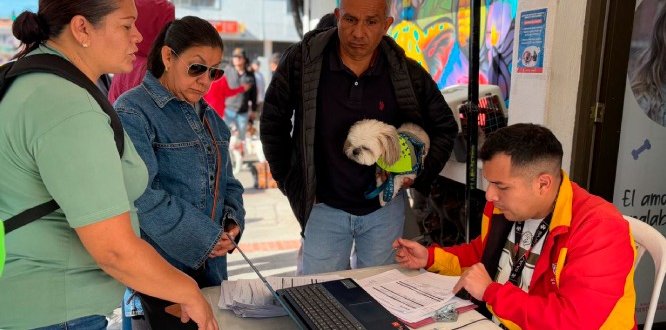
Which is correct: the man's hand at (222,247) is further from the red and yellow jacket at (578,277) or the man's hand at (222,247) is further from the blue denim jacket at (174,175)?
the red and yellow jacket at (578,277)

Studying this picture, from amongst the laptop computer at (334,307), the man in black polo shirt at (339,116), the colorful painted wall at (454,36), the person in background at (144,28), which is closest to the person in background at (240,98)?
the colorful painted wall at (454,36)

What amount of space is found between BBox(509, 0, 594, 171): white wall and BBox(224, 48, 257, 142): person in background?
5772mm

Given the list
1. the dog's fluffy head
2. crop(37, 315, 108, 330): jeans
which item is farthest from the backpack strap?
the dog's fluffy head

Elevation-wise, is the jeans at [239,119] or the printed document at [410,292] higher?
the printed document at [410,292]

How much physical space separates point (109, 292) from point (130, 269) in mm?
147

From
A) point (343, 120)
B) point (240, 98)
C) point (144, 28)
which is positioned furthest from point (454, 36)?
point (240, 98)

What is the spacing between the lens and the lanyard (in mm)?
1422

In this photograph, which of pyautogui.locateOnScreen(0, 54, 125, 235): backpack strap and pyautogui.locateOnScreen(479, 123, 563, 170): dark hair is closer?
pyautogui.locateOnScreen(0, 54, 125, 235): backpack strap

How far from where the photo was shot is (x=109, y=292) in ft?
3.55

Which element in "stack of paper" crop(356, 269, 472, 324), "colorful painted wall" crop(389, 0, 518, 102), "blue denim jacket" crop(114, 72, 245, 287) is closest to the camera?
"stack of paper" crop(356, 269, 472, 324)

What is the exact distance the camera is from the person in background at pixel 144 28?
7.44 feet

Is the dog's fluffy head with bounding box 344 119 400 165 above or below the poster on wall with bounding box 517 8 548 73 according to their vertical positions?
below

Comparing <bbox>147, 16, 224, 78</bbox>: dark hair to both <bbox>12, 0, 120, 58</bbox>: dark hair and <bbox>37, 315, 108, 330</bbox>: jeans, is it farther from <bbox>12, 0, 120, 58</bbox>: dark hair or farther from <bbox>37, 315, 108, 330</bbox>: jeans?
<bbox>37, 315, 108, 330</bbox>: jeans

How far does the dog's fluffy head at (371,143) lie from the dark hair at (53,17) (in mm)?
1110
